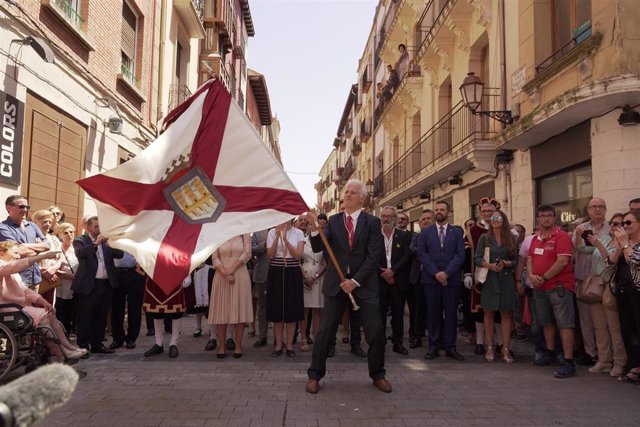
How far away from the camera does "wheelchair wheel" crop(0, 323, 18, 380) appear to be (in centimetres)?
521

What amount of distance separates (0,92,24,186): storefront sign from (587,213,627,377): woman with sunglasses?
7.42 meters

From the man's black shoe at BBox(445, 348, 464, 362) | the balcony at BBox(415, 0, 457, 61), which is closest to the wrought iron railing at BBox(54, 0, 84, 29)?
the man's black shoe at BBox(445, 348, 464, 362)

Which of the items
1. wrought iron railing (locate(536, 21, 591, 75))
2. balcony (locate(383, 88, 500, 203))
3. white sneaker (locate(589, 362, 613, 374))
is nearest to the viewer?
white sneaker (locate(589, 362, 613, 374))

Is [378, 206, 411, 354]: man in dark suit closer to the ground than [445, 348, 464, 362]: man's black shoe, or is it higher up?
higher up

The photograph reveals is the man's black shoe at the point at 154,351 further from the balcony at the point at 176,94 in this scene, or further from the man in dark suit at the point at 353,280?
the balcony at the point at 176,94

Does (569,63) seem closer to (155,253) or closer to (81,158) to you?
(155,253)

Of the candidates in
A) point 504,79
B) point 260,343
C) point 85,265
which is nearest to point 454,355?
point 260,343

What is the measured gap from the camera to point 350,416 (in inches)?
177

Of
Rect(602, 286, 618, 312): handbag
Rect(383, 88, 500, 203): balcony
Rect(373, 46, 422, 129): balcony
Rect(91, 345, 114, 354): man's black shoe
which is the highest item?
Rect(373, 46, 422, 129): balcony

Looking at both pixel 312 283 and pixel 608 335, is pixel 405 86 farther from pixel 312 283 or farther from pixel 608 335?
pixel 608 335

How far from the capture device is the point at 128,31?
1289cm

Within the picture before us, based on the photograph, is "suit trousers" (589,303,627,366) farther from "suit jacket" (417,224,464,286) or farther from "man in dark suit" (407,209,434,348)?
"man in dark suit" (407,209,434,348)

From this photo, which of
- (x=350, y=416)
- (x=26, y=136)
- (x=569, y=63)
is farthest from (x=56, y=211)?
(x=569, y=63)

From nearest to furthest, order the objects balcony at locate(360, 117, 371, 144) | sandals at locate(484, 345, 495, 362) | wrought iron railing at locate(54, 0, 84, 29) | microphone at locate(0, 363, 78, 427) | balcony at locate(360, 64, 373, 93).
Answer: microphone at locate(0, 363, 78, 427) → sandals at locate(484, 345, 495, 362) → wrought iron railing at locate(54, 0, 84, 29) → balcony at locate(360, 117, 371, 144) → balcony at locate(360, 64, 373, 93)
